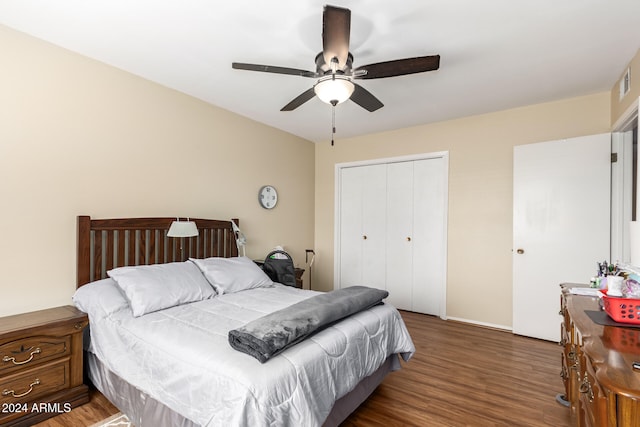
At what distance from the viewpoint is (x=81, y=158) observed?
257cm

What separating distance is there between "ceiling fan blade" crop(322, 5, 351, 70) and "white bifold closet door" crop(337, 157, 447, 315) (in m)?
2.75

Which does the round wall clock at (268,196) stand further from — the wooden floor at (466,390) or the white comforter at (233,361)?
the wooden floor at (466,390)

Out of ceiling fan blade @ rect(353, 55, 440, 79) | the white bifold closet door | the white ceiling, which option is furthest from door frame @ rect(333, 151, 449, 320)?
ceiling fan blade @ rect(353, 55, 440, 79)

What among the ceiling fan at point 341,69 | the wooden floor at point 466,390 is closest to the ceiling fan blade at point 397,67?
the ceiling fan at point 341,69

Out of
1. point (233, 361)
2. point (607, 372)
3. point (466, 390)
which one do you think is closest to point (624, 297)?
point (607, 372)

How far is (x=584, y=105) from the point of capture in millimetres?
3266

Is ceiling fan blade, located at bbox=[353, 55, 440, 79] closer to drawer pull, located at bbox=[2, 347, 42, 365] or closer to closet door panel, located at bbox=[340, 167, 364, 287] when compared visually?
drawer pull, located at bbox=[2, 347, 42, 365]

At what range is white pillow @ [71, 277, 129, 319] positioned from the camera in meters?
2.17

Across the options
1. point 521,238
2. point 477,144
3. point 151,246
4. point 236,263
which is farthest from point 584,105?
point 151,246

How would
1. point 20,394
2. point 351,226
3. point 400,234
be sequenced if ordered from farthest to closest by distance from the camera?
1. point 351,226
2. point 400,234
3. point 20,394

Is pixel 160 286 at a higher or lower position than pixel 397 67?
lower

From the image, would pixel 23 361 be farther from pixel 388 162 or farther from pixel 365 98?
pixel 388 162

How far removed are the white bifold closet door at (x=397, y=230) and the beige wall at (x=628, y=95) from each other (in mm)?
1665

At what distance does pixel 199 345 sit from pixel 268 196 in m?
2.81
